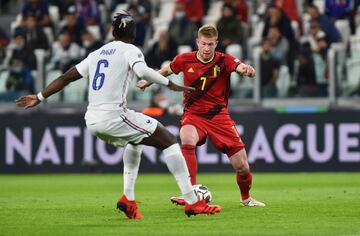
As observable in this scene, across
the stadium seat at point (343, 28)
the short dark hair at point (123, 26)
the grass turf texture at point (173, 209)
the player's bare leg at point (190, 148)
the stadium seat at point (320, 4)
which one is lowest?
the grass turf texture at point (173, 209)

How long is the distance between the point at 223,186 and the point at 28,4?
918 cm

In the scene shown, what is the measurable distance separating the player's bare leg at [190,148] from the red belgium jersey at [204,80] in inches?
12.1

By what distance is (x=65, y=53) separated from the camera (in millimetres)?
21266

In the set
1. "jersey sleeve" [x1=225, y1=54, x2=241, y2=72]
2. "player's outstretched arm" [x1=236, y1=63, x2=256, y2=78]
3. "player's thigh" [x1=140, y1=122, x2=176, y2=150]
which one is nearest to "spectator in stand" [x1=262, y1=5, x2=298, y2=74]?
"jersey sleeve" [x1=225, y1=54, x2=241, y2=72]

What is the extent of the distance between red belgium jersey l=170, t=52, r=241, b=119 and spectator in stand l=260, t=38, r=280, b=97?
23.6 ft

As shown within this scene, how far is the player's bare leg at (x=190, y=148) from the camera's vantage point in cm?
1167

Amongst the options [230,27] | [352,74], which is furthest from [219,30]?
[352,74]

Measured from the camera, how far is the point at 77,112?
20281 millimetres

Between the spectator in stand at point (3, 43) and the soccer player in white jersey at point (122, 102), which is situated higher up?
the soccer player in white jersey at point (122, 102)

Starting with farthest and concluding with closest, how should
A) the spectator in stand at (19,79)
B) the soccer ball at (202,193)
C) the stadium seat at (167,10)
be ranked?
the stadium seat at (167,10) < the spectator in stand at (19,79) < the soccer ball at (202,193)

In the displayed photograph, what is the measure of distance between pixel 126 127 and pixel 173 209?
1872 mm

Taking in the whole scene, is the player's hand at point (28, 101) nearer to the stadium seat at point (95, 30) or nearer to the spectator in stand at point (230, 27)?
the spectator in stand at point (230, 27)

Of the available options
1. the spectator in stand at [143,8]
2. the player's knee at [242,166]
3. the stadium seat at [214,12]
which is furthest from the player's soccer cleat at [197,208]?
the spectator in stand at [143,8]

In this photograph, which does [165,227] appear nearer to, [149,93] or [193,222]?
[193,222]
